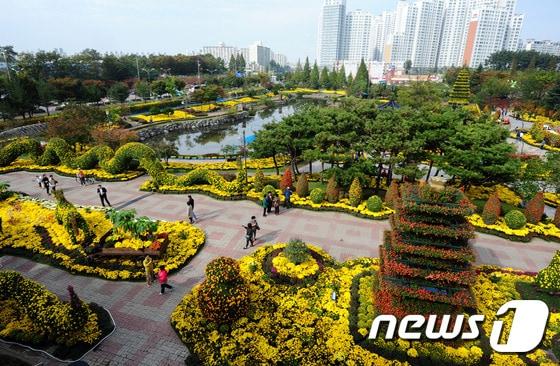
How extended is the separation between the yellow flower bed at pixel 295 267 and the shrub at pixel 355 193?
6871 millimetres

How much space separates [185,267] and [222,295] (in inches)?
168

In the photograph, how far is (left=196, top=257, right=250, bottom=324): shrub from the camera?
10.4m

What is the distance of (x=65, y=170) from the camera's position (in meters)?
26.1

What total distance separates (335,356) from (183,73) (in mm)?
110545

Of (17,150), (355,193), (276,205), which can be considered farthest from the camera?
(17,150)

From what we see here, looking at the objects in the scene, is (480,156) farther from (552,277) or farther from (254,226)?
(254,226)

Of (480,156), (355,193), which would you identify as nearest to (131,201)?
(355,193)

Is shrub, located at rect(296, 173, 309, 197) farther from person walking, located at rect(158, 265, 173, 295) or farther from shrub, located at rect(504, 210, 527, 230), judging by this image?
shrub, located at rect(504, 210, 527, 230)

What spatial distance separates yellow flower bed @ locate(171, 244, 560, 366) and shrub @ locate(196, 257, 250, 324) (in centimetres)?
39

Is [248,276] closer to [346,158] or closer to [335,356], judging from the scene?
[335,356]

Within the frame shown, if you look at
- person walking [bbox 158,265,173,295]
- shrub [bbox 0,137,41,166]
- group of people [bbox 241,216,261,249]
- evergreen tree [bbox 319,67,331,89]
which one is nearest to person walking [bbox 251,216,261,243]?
group of people [bbox 241,216,261,249]

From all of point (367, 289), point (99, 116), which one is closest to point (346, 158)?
point (367, 289)

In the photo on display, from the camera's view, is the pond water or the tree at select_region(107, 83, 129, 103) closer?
the pond water

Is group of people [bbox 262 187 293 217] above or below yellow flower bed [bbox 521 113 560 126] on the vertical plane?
below
